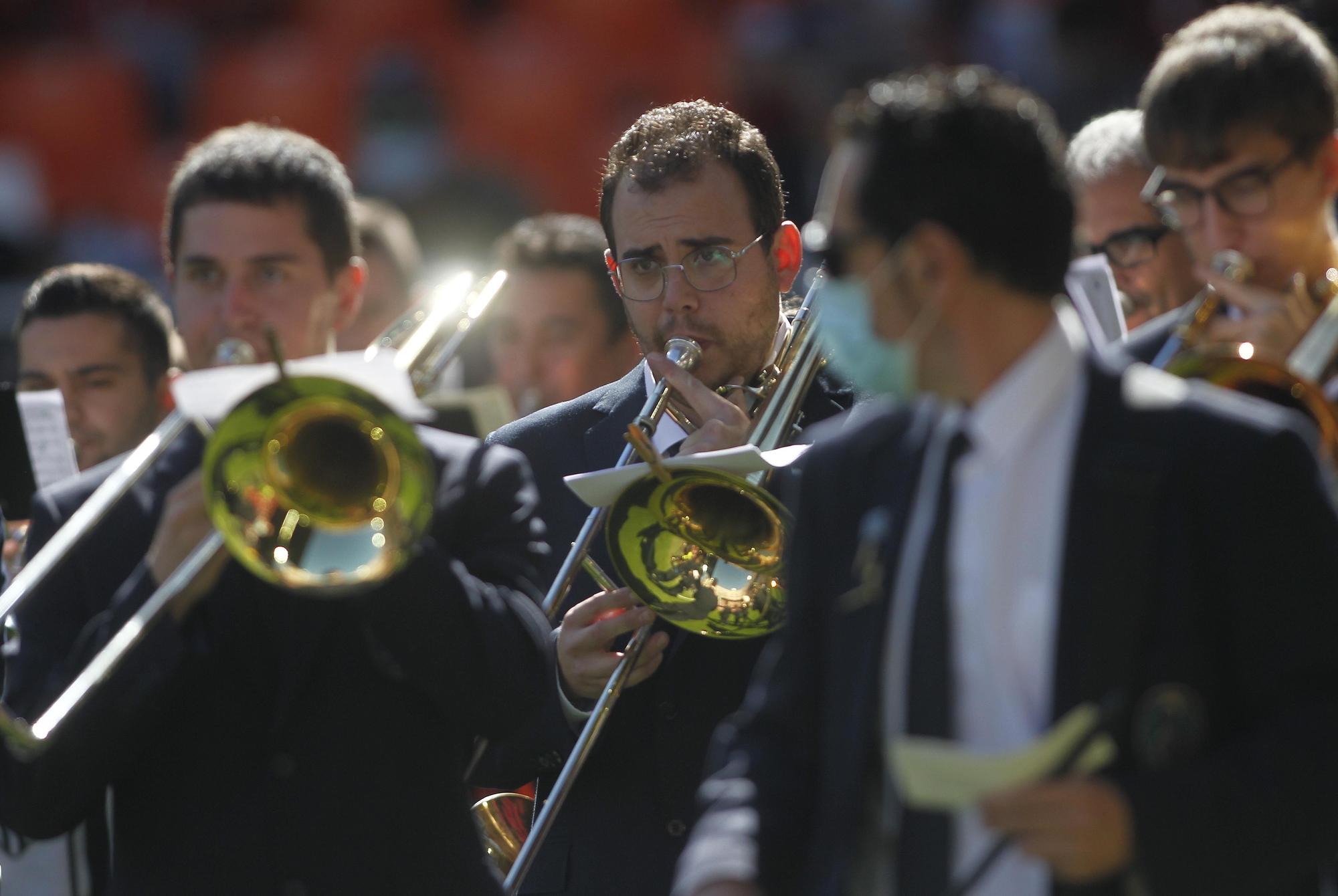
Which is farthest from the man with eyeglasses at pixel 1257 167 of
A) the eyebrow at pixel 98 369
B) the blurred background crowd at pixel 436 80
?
the blurred background crowd at pixel 436 80

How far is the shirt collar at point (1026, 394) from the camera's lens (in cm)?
217

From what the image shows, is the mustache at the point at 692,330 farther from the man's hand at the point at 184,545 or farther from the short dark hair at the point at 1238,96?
the man's hand at the point at 184,545

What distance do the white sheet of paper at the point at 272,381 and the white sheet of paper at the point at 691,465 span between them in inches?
24.8

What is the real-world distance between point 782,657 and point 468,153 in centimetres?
988

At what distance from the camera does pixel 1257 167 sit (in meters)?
2.88

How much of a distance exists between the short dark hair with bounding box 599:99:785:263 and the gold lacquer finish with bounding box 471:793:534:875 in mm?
1248

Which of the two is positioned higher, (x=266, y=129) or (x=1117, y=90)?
(x=266, y=129)

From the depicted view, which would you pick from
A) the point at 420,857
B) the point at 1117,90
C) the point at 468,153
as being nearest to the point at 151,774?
the point at 420,857

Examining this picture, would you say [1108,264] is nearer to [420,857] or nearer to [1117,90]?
[420,857]

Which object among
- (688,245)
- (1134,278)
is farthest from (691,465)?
(1134,278)

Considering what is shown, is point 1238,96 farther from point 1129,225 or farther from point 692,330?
point 1129,225

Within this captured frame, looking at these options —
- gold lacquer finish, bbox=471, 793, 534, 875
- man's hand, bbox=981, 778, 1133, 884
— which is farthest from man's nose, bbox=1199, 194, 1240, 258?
gold lacquer finish, bbox=471, 793, 534, 875

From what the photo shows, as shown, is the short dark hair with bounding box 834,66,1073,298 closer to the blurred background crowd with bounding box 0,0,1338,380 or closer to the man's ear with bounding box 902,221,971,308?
the man's ear with bounding box 902,221,971,308

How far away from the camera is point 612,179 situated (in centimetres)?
390
